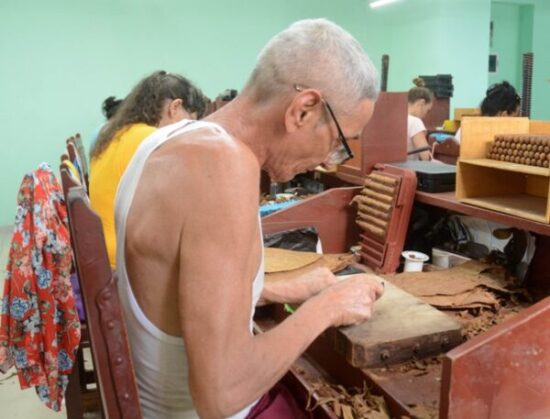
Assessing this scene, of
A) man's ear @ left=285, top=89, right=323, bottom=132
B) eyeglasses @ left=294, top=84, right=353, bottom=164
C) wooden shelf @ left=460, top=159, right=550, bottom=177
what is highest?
man's ear @ left=285, top=89, right=323, bottom=132

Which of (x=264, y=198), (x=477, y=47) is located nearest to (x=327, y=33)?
(x=264, y=198)

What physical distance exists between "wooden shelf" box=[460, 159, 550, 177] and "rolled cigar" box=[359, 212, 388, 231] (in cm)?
33

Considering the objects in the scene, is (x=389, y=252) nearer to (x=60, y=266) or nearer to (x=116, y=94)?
(x=60, y=266)

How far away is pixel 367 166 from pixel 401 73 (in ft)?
18.2

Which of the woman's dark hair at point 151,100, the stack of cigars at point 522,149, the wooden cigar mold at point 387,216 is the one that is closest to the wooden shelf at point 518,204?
the stack of cigars at point 522,149

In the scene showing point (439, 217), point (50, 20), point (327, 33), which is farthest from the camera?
point (50, 20)

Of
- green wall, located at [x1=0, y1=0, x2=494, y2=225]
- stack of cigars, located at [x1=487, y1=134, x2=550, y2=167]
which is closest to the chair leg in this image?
stack of cigars, located at [x1=487, y1=134, x2=550, y2=167]

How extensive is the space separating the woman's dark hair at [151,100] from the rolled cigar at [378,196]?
104 cm

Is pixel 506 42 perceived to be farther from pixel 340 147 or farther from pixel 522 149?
pixel 340 147

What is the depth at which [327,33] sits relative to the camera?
2.85ft

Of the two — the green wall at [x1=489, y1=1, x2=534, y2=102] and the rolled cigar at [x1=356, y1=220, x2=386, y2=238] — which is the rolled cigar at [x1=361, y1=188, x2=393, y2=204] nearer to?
Answer: the rolled cigar at [x1=356, y1=220, x2=386, y2=238]

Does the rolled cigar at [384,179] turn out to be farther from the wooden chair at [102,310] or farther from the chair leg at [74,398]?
the chair leg at [74,398]

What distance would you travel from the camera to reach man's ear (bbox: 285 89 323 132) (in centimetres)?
86

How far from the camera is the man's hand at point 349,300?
3.23ft
